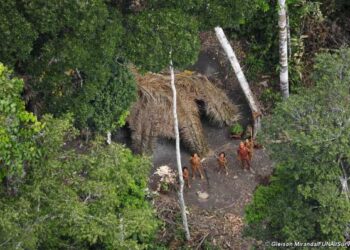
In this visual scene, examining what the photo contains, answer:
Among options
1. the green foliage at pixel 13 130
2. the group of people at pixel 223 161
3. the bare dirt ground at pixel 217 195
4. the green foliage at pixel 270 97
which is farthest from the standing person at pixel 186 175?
the green foliage at pixel 13 130

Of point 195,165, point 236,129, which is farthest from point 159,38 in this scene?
point 236,129

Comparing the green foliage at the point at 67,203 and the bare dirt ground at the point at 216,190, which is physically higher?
the green foliage at the point at 67,203

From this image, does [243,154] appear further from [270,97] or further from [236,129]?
[270,97]

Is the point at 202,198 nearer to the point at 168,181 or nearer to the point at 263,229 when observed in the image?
the point at 168,181

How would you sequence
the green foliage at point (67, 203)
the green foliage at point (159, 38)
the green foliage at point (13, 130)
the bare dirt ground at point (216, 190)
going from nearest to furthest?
1. the green foliage at point (13, 130)
2. the green foliage at point (67, 203)
3. the green foliage at point (159, 38)
4. the bare dirt ground at point (216, 190)

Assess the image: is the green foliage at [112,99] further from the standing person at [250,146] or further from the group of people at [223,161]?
the standing person at [250,146]

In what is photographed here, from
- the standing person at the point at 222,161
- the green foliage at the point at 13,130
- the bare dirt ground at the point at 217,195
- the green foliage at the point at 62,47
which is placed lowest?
the bare dirt ground at the point at 217,195
